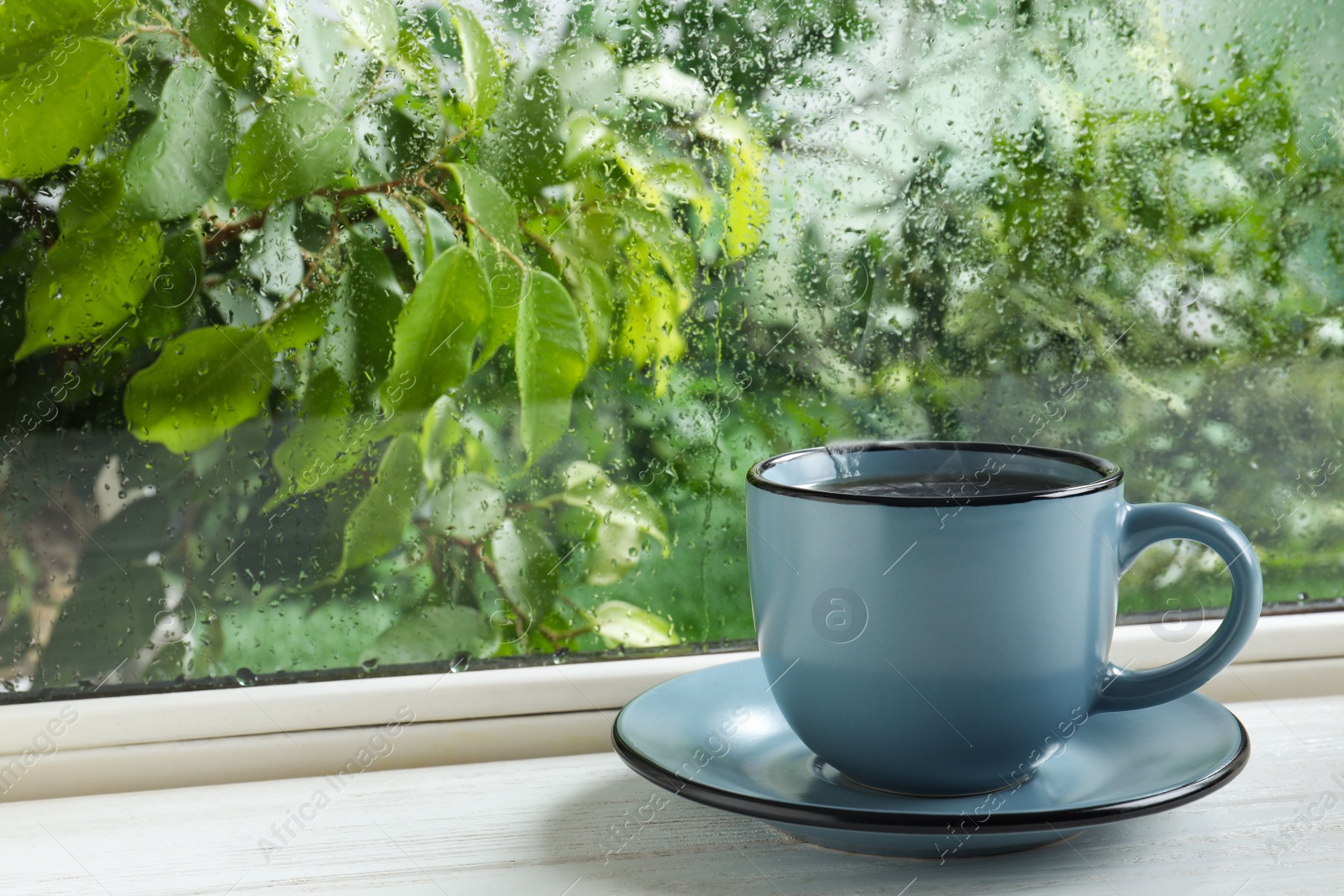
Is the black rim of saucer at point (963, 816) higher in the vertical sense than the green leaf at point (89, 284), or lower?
lower

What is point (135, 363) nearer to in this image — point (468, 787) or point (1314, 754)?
point (468, 787)

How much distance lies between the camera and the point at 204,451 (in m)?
0.53

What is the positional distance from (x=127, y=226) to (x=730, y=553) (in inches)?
13.5

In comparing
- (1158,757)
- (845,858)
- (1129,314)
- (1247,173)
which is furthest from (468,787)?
(1247,173)

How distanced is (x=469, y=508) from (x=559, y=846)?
0.19 meters

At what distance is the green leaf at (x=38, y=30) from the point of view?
50 cm

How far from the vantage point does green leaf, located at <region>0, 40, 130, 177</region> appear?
1.63 ft

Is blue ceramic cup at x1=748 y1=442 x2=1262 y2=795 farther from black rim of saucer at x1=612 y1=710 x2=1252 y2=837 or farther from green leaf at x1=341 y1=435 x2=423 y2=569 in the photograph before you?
green leaf at x1=341 y1=435 x2=423 y2=569

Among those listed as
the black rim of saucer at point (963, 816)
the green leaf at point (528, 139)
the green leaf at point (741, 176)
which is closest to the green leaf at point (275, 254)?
the green leaf at point (528, 139)

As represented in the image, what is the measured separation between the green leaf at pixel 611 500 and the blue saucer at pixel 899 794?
10 cm

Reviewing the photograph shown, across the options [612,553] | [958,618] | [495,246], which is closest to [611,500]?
A: [612,553]

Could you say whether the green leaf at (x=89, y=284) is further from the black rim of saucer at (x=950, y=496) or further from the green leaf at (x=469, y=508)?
the black rim of saucer at (x=950, y=496)

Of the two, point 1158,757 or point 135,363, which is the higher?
point 135,363

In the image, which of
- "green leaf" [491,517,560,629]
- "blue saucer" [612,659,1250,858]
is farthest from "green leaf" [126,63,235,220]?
Result: "blue saucer" [612,659,1250,858]
